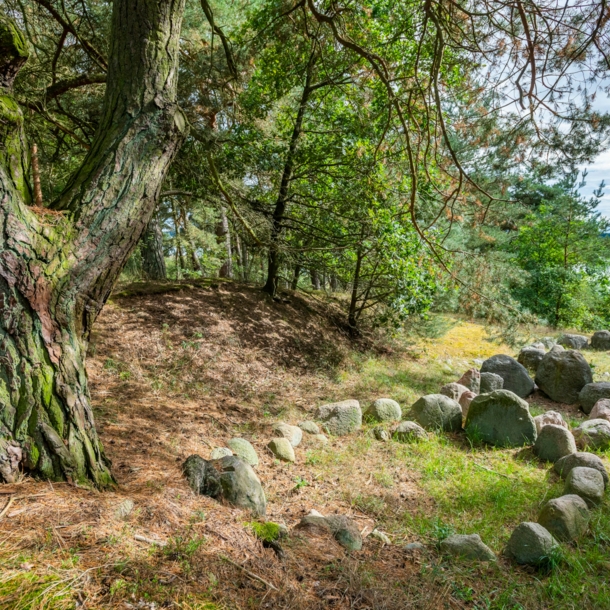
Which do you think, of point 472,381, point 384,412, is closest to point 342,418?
point 384,412

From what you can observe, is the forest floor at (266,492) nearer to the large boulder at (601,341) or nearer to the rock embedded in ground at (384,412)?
the rock embedded in ground at (384,412)

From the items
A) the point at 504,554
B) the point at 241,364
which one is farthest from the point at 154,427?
the point at 504,554

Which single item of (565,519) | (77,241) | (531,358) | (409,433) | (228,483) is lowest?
(409,433)

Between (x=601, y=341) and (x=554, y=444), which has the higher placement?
(x=601, y=341)

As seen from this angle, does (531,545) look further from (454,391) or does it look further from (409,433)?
(454,391)

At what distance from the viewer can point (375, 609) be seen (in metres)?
1.82

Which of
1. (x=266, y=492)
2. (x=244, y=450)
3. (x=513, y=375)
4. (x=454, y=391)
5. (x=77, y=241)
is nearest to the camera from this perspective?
(x=77, y=241)

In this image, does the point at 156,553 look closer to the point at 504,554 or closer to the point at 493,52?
the point at 504,554

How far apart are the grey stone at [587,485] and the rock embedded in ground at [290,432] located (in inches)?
92.3

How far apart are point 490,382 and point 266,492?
438 centimetres

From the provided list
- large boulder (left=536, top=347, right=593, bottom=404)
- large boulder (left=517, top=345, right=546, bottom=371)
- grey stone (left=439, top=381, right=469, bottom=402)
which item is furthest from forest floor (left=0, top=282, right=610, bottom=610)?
large boulder (left=517, top=345, right=546, bottom=371)

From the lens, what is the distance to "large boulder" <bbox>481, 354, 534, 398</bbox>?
6855 mm

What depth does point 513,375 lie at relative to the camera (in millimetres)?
6898

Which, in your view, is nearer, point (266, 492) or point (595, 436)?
point (266, 492)
